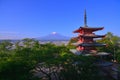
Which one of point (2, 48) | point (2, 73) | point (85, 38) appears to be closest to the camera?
point (2, 73)

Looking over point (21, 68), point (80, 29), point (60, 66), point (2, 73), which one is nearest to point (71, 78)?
point (60, 66)

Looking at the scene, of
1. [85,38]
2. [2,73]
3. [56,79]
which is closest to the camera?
[2,73]

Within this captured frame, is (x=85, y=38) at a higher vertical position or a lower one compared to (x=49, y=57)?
higher

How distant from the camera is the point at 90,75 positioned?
15.2m

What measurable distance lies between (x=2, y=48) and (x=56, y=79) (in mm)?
7204

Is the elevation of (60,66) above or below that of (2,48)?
below

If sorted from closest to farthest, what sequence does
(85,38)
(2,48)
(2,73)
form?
(2,73), (2,48), (85,38)

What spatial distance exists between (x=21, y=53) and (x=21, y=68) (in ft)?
10.9

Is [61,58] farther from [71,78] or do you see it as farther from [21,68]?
[21,68]

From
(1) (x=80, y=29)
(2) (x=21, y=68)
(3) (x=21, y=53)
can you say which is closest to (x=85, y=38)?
(1) (x=80, y=29)

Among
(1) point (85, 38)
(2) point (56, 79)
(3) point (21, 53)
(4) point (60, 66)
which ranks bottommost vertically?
(2) point (56, 79)

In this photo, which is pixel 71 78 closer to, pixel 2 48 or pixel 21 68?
pixel 21 68

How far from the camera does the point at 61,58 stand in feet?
48.8

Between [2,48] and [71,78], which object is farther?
[2,48]
